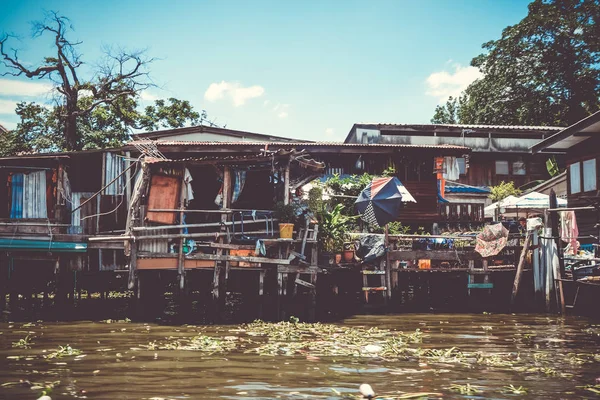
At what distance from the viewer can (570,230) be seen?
18.3 meters

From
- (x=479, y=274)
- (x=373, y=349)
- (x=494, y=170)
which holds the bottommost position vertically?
(x=373, y=349)

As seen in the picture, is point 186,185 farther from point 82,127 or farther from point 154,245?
point 82,127

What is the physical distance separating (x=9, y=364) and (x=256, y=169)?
924cm

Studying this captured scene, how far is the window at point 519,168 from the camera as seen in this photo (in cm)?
3309

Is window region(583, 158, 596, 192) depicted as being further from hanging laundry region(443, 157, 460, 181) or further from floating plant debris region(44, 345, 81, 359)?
floating plant debris region(44, 345, 81, 359)

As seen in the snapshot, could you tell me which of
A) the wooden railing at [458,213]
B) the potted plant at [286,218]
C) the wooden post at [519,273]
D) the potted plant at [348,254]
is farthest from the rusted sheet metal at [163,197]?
the wooden railing at [458,213]

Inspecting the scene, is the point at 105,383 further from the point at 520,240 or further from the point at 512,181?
the point at 512,181

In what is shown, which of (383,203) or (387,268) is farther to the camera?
(387,268)

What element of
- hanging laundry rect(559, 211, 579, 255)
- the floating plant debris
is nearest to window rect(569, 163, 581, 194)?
hanging laundry rect(559, 211, 579, 255)

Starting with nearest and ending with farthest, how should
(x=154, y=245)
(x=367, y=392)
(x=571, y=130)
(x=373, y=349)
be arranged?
1. (x=367, y=392)
2. (x=373, y=349)
3. (x=154, y=245)
4. (x=571, y=130)

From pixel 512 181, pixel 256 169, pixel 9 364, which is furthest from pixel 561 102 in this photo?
pixel 9 364

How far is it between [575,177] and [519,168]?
12256 mm

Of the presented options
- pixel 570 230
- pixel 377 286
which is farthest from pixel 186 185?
pixel 570 230

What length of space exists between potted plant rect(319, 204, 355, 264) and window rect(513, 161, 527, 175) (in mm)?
21200
